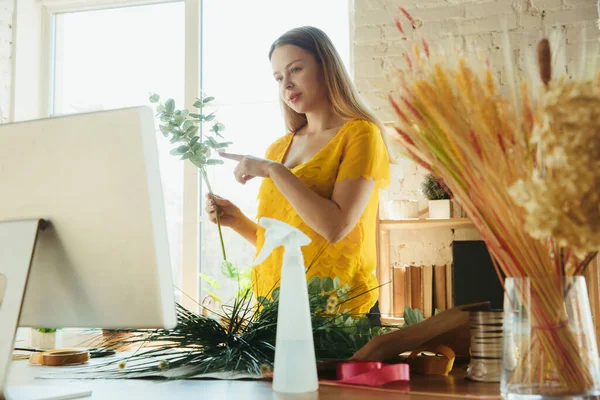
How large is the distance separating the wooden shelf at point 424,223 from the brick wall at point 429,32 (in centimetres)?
23

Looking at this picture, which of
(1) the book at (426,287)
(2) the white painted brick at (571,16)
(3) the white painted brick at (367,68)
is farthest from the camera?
(3) the white painted brick at (367,68)

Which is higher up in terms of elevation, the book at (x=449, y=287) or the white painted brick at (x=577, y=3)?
the white painted brick at (x=577, y=3)

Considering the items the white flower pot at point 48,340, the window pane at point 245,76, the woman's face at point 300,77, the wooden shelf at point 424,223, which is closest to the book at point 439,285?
the wooden shelf at point 424,223

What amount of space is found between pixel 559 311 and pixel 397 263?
9.41 ft

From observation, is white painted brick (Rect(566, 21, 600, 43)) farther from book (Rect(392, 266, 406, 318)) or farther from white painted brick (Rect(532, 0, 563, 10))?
book (Rect(392, 266, 406, 318))

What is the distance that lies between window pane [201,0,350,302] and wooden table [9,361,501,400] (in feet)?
9.01

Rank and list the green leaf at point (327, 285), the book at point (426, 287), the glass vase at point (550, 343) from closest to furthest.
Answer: the glass vase at point (550, 343) → the green leaf at point (327, 285) → the book at point (426, 287)

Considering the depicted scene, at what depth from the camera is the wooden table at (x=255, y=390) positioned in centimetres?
88

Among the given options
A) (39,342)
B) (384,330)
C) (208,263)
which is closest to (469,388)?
(384,330)

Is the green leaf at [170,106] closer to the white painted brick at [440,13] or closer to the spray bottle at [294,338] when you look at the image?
the spray bottle at [294,338]

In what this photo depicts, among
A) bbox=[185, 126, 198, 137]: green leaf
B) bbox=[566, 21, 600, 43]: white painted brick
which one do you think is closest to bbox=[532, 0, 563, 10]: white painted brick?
bbox=[566, 21, 600, 43]: white painted brick

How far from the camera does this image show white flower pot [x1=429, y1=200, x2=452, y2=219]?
3.25 meters

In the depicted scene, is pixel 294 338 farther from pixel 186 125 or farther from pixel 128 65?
pixel 128 65

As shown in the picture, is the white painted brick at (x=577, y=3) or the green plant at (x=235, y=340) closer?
the green plant at (x=235, y=340)
